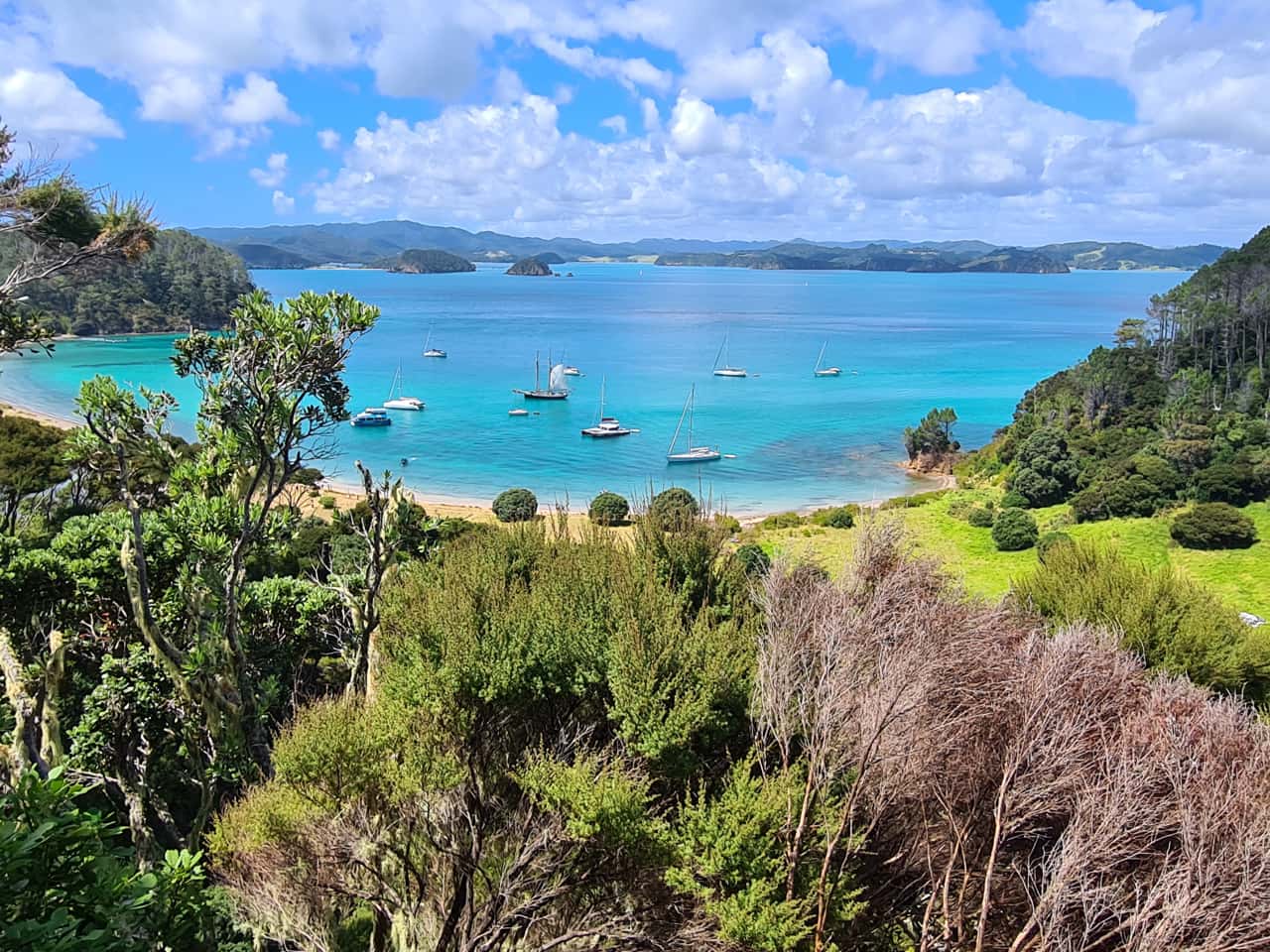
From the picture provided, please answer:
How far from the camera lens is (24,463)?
67.7 ft

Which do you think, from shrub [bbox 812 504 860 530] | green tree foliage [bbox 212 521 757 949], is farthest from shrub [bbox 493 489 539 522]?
green tree foliage [bbox 212 521 757 949]

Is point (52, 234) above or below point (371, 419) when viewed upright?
above

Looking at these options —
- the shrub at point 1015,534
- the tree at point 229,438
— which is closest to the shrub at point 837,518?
the shrub at point 1015,534

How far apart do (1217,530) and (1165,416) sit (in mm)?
15068

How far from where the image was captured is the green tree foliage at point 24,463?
19984 mm

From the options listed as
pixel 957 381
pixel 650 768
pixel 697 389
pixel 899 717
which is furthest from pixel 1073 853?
pixel 957 381

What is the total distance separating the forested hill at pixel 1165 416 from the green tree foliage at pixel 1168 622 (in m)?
21.2

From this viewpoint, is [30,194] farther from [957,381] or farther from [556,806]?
[957,381]

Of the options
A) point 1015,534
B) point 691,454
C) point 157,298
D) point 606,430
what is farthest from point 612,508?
point 157,298

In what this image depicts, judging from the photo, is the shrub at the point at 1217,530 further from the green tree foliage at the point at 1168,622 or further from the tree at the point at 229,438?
the tree at the point at 229,438

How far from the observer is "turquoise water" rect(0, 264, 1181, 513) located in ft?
153

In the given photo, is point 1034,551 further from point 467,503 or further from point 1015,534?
point 467,503

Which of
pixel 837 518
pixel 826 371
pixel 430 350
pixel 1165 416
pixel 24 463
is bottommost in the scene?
pixel 837 518

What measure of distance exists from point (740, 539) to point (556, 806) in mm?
24037
